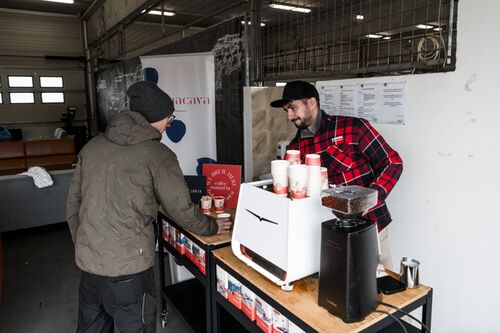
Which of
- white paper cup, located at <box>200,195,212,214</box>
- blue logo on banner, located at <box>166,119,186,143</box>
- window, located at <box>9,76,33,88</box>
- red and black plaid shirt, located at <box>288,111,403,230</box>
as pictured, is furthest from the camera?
window, located at <box>9,76,33,88</box>

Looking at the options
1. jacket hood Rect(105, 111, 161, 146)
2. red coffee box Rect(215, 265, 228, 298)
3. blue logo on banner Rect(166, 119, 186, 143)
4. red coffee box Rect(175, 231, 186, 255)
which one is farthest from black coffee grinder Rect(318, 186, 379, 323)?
blue logo on banner Rect(166, 119, 186, 143)

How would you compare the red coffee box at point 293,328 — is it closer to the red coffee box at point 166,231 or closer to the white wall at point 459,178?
the white wall at point 459,178

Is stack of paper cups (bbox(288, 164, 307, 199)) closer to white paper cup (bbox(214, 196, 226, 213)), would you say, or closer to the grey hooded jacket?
the grey hooded jacket

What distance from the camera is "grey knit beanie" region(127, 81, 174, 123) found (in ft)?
5.62

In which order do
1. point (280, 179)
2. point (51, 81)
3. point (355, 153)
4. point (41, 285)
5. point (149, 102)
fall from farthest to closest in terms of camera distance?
point (51, 81) < point (41, 285) < point (355, 153) < point (149, 102) < point (280, 179)

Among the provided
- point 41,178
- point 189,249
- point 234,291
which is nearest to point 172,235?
point 189,249

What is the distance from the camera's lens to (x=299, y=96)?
6.09ft

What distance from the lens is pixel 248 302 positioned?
1418 millimetres

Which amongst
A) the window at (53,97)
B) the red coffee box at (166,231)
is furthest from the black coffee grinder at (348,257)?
the window at (53,97)

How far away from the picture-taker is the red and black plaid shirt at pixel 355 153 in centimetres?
176

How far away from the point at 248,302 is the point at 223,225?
19.5 inches

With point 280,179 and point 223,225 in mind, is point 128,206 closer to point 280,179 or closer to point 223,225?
point 223,225

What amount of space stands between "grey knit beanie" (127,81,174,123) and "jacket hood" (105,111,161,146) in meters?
0.08

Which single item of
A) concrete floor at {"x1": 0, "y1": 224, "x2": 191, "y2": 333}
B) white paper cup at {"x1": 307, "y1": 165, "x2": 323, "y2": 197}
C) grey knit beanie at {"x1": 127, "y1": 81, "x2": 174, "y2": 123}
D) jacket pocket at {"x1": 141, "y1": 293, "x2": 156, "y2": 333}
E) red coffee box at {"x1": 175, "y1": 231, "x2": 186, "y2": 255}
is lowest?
concrete floor at {"x1": 0, "y1": 224, "x2": 191, "y2": 333}
